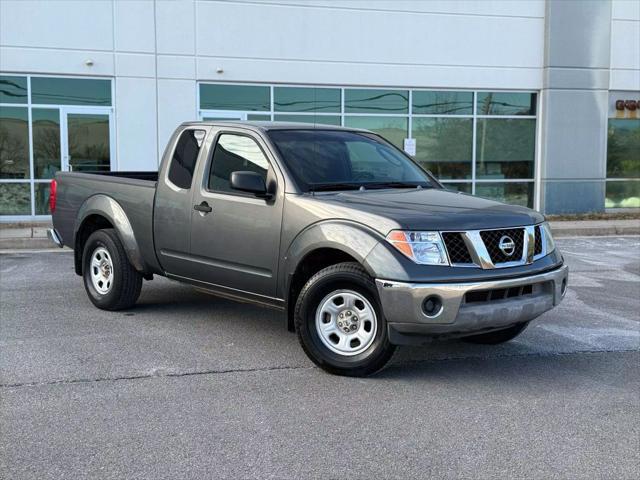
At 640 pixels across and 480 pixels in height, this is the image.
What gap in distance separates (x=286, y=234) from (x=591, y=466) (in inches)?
108

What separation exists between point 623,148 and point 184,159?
16669 mm

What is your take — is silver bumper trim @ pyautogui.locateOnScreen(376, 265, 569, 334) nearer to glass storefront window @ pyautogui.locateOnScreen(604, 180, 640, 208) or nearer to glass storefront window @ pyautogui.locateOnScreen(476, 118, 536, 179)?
glass storefront window @ pyautogui.locateOnScreen(476, 118, 536, 179)

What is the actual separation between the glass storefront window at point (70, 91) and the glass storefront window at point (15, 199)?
75.6 inches

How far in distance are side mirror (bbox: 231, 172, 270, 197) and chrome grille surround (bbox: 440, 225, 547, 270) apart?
153 centimetres

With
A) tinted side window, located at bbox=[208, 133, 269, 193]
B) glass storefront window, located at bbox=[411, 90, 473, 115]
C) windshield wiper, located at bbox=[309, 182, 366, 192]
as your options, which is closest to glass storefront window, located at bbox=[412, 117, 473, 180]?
glass storefront window, located at bbox=[411, 90, 473, 115]

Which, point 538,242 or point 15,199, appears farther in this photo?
point 15,199

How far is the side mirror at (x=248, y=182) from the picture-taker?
18.6 feet

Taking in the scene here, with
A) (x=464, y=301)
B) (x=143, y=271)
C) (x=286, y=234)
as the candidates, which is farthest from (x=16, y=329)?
(x=464, y=301)

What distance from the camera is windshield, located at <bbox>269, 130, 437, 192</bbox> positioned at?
19.7 ft

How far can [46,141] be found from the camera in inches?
652

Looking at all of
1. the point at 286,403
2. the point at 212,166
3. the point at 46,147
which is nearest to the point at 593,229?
the point at 212,166

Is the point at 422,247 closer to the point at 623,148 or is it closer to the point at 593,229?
the point at 593,229

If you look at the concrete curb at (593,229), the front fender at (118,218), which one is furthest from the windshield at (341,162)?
the concrete curb at (593,229)

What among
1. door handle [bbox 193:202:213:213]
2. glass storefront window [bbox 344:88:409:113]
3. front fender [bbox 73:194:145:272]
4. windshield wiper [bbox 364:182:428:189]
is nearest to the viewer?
windshield wiper [bbox 364:182:428:189]
